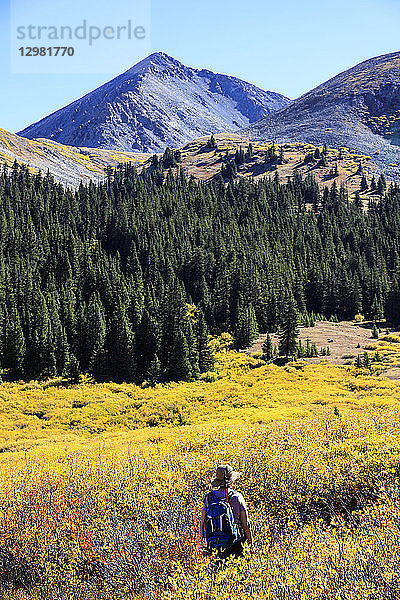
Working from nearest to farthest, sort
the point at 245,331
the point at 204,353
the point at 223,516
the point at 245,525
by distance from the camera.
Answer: the point at 223,516
the point at 245,525
the point at 204,353
the point at 245,331

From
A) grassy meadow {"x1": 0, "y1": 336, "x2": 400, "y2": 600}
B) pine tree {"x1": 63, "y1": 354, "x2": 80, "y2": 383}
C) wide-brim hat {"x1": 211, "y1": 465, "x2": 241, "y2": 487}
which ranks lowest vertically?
pine tree {"x1": 63, "y1": 354, "x2": 80, "y2": 383}

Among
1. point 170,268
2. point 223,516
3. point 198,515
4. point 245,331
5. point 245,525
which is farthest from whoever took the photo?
point 170,268

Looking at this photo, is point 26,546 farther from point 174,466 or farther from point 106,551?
point 174,466

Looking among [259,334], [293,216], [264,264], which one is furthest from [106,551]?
[293,216]

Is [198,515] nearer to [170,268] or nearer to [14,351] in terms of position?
[14,351]

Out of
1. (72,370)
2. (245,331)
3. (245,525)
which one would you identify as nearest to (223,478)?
(245,525)

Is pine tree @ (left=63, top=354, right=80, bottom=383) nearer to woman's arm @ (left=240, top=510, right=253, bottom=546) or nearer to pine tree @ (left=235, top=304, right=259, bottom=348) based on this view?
pine tree @ (left=235, top=304, right=259, bottom=348)

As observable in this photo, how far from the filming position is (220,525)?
25.8 ft

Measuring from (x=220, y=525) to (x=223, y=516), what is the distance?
0.63 feet

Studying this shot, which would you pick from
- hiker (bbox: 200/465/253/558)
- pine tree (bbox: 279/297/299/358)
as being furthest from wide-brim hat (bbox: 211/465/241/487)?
pine tree (bbox: 279/297/299/358)

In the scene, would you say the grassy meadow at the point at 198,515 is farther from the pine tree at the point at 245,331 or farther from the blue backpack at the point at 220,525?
the pine tree at the point at 245,331

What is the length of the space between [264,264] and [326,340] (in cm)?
3628

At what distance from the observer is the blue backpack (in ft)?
25.7

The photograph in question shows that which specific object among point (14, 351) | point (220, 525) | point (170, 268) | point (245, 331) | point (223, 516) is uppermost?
point (170, 268)
